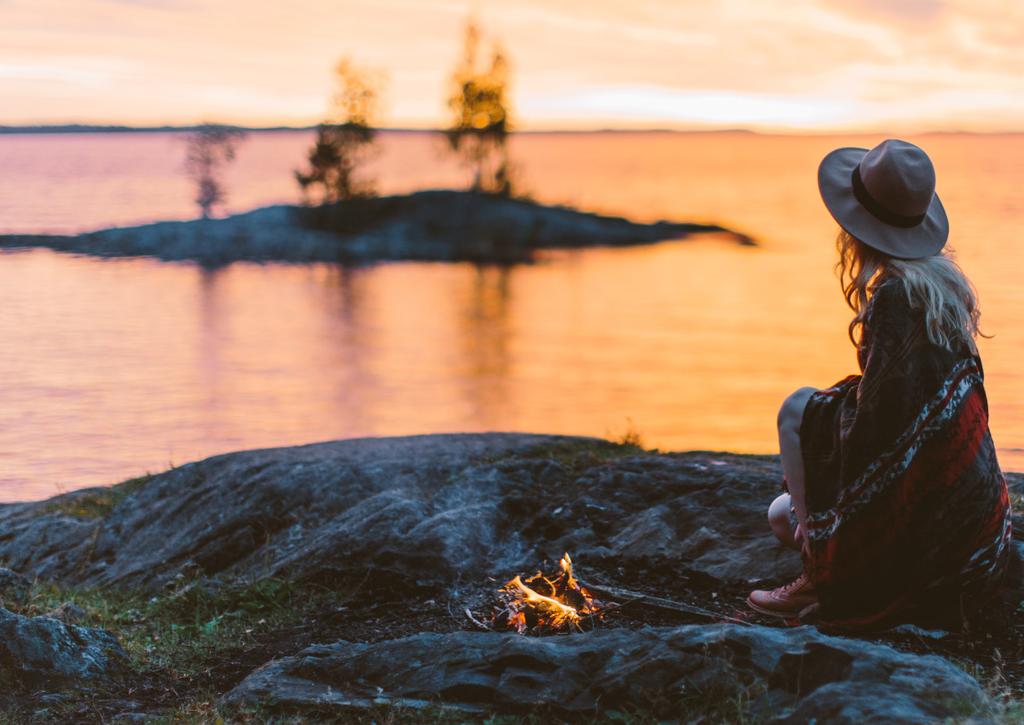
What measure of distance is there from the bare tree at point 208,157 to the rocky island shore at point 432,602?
38486mm

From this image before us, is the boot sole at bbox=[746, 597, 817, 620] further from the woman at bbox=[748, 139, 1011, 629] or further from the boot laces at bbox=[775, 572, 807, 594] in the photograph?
the woman at bbox=[748, 139, 1011, 629]

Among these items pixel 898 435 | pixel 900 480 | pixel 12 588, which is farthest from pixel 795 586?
pixel 12 588

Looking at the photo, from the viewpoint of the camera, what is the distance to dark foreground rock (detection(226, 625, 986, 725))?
3.88 m

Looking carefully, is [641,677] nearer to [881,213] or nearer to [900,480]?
[900,480]

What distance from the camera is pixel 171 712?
4832 millimetres

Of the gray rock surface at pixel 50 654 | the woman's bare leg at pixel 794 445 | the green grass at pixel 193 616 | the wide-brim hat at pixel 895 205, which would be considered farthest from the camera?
the green grass at pixel 193 616

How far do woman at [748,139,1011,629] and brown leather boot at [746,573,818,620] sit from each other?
0.74ft

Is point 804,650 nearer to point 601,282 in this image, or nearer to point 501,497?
point 501,497

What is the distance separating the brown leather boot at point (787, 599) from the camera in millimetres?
5160

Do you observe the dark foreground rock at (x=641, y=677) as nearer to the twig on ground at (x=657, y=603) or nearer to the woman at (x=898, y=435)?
the woman at (x=898, y=435)

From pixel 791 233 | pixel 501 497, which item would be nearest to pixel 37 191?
Answer: pixel 791 233

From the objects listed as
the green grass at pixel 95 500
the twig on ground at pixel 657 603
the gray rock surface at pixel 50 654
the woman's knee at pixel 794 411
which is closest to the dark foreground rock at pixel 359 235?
the green grass at pixel 95 500

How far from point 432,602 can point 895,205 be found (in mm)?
3121

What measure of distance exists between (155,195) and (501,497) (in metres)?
69.6
